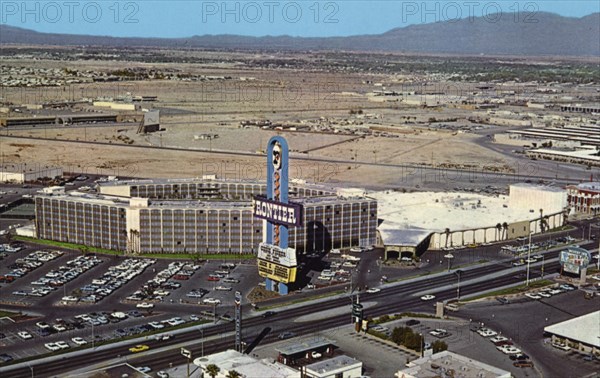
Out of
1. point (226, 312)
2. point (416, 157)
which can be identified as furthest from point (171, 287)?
point (416, 157)

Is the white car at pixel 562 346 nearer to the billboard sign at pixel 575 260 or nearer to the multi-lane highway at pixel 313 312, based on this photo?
the multi-lane highway at pixel 313 312

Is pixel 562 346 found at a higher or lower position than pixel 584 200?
lower

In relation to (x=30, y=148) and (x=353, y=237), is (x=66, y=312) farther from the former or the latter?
(x=30, y=148)

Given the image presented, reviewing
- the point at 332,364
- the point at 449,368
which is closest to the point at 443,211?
the point at 449,368

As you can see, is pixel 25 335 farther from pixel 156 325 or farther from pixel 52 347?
pixel 156 325

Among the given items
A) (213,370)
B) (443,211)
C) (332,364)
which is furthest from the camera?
(443,211)

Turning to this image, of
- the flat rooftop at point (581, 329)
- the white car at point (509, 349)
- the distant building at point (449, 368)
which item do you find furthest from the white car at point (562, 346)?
the distant building at point (449, 368)
